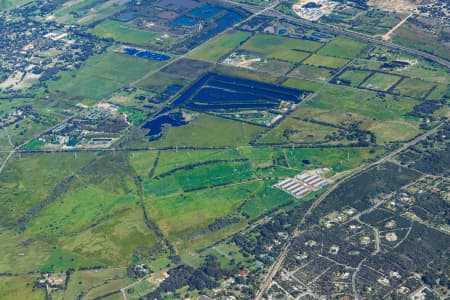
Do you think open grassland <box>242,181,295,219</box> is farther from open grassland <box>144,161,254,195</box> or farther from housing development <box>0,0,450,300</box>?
open grassland <box>144,161,254,195</box>

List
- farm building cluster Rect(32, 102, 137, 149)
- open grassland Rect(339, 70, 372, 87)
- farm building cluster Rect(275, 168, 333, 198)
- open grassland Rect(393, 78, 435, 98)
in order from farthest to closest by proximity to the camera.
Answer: open grassland Rect(339, 70, 372, 87) < open grassland Rect(393, 78, 435, 98) < farm building cluster Rect(32, 102, 137, 149) < farm building cluster Rect(275, 168, 333, 198)

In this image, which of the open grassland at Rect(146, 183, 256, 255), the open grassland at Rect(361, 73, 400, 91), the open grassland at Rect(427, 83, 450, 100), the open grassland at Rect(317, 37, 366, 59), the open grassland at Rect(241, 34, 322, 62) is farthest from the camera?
the open grassland at Rect(241, 34, 322, 62)

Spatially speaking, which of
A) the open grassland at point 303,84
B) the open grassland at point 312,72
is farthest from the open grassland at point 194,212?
the open grassland at point 312,72

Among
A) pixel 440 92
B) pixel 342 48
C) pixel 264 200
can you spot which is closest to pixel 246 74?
pixel 342 48

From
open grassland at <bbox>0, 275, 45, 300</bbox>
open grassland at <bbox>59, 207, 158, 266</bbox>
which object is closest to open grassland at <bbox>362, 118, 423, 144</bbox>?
open grassland at <bbox>59, 207, 158, 266</bbox>

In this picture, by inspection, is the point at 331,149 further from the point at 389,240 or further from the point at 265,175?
the point at 389,240

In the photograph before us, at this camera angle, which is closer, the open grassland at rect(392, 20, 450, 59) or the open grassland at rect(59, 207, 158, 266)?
the open grassland at rect(59, 207, 158, 266)

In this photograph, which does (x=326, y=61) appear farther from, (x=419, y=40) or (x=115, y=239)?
(x=115, y=239)
